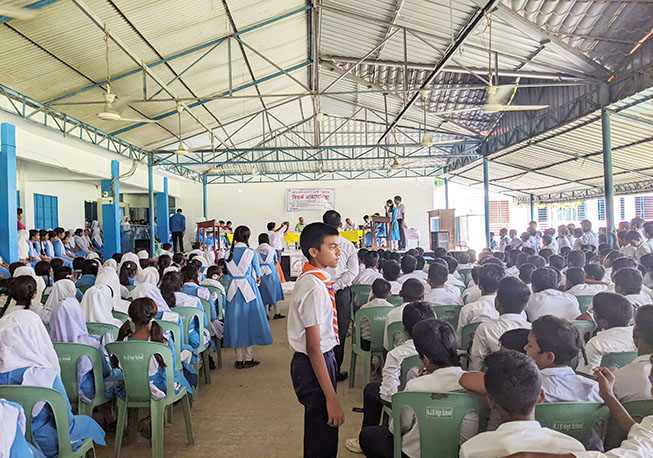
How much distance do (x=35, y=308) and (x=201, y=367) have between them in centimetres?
179

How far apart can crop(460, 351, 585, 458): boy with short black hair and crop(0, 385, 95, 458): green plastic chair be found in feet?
6.01

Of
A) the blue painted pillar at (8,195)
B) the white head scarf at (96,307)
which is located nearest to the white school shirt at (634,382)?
the white head scarf at (96,307)

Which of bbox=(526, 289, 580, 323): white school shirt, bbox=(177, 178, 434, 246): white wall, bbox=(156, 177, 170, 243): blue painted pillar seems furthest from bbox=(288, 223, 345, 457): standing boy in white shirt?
bbox=(177, 178, 434, 246): white wall

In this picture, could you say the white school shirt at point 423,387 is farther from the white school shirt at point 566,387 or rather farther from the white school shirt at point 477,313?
the white school shirt at point 477,313

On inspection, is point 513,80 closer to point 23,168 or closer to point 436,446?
point 436,446

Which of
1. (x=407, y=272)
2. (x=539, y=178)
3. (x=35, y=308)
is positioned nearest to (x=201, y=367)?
(x=35, y=308)

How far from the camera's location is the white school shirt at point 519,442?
1373mm

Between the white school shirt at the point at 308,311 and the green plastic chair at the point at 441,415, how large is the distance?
44 centimetres

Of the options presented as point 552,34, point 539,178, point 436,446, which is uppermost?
point 552,34

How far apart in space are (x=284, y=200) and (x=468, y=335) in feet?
59.2

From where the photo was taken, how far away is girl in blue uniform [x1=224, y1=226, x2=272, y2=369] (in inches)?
196

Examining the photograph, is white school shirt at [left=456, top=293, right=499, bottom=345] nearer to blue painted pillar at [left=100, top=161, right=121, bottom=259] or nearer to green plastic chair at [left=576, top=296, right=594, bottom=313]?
green plastic chair at [left=576, top=296, right=594, bottom=313]

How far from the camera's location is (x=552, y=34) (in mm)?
7398

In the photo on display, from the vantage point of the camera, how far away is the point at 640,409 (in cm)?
190
